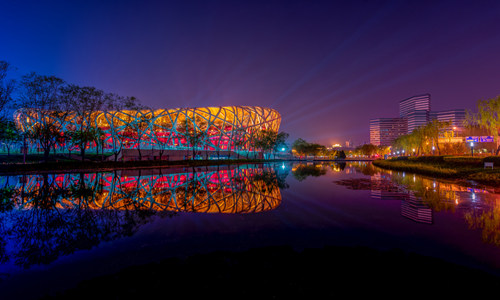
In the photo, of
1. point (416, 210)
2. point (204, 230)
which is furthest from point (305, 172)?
point (204, 230)

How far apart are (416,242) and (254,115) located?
73.8m

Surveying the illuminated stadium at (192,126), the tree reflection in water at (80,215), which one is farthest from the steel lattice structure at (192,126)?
the tree reflection in water at (80,215)

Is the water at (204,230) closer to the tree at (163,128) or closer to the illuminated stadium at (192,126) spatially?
the illuminated stadium at (192,126)

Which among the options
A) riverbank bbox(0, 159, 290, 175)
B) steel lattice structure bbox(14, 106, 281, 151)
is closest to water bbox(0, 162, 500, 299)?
riverbank bbox(0, 159, 290, 175)

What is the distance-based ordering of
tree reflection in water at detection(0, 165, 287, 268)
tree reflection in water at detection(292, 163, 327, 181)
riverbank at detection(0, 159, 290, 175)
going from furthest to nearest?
riverbank at detection(0, 159, 290, 175) → tree reflection in water at detection(292, 163, 327, 181) → tree reflection in water at detection(0, 165, 287, 268)

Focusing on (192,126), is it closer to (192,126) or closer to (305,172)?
(192,126)

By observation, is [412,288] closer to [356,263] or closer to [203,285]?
[356,263]

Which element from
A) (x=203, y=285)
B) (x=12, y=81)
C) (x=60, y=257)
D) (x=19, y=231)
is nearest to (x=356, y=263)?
(x=203, y=285)

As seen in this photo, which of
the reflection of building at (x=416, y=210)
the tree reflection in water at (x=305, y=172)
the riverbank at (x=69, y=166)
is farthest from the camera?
the riverbank at (x=69, y=166)

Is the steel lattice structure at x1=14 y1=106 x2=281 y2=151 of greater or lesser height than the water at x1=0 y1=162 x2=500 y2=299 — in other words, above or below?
above

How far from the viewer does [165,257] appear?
4.16 metres

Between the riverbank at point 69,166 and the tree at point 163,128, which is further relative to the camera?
the tree at point 163,128

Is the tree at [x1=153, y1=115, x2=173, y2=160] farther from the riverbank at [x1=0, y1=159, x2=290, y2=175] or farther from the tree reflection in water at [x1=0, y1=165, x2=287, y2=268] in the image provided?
the tree reflection in water at [x1=0, y1=165, x2=287, y2=268]

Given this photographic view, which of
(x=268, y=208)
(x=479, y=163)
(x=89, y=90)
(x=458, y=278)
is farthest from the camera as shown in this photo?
(x=89, y=90)
